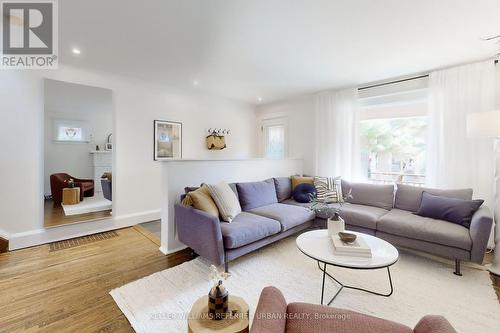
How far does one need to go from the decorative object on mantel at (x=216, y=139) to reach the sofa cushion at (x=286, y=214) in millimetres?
2027

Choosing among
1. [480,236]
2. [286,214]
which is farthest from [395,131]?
[286,214]

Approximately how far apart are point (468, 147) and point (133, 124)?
500cm

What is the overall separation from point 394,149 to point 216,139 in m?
3.38

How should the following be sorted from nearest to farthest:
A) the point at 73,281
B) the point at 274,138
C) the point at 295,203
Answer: the point at 73,281 < the point at 295,203 < the point at 274,138

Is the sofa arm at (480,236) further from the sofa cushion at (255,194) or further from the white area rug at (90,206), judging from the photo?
the white area rug at (90,206)

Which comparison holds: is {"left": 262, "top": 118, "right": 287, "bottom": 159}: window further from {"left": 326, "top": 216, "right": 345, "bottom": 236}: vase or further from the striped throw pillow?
{"left": 326, "top": 216, "right": 345, "bottom": 236}: vase

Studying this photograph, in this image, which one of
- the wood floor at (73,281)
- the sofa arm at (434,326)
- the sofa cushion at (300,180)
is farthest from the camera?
the sofa cushion at (300,180)

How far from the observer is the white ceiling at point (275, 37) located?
1.91 m

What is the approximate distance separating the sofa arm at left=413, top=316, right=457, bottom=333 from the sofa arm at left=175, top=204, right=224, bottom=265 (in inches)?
63.1

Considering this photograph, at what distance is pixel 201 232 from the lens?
2340 mm

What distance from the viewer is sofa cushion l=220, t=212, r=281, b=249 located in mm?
2254

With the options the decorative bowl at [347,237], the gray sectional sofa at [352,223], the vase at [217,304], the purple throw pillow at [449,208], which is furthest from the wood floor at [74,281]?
the decorative bowl at [347,237]

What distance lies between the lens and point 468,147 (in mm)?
3023

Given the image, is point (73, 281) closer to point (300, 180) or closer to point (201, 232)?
point (201, 232)
